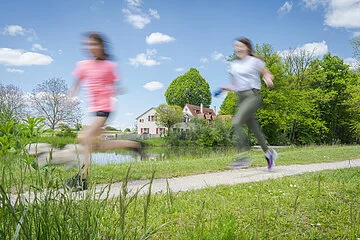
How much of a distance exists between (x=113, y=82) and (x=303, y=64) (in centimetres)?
3417

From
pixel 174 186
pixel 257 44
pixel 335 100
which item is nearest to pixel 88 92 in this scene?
pixel 174 186

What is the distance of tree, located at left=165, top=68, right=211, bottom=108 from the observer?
59312 mm

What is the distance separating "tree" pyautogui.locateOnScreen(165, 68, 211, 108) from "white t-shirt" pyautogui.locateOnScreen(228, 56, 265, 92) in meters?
53.9

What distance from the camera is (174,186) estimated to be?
4.36 m

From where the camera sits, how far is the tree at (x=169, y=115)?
46.4m

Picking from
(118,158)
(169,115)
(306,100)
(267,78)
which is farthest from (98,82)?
(169,115)

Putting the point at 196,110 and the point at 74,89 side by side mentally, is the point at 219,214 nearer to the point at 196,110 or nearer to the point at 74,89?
the point at 74,89

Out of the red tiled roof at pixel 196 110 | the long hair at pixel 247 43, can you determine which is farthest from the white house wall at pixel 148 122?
the long hair at pixel 247 43

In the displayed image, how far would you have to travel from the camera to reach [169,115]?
4666 cm

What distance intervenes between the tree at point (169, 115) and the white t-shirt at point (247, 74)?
4125 centimetres

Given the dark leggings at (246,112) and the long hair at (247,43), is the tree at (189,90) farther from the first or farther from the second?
the dark leggings at (246,112)

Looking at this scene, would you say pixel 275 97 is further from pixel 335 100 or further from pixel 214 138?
pixel 335 100

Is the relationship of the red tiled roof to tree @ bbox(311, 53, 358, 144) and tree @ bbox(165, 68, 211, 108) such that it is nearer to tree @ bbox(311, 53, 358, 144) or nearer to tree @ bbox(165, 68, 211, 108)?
tree @ bbox(165, 68, 211, 108)

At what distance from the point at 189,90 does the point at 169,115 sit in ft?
49.8
